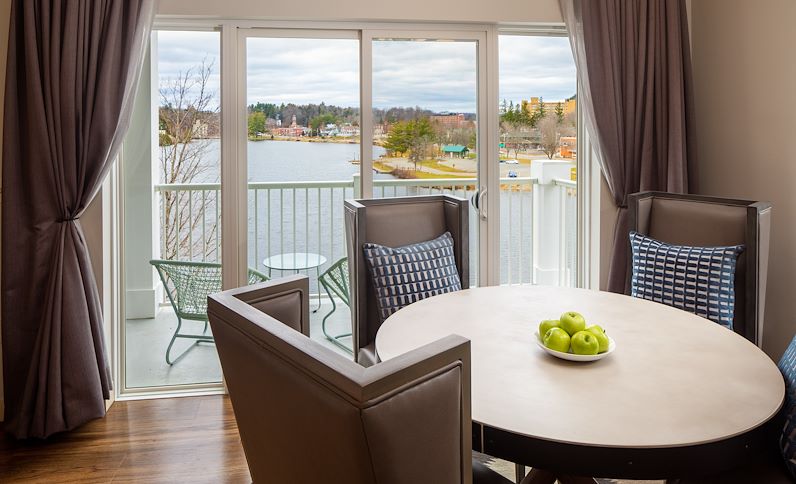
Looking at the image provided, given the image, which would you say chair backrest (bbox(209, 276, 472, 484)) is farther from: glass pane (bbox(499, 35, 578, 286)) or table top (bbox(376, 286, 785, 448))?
glass pane (bbox(499, 35, 578, 286))

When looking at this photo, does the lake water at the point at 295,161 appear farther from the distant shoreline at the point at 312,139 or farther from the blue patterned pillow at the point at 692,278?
the blue patterned pillow at the point at 692,278

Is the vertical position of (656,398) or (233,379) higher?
(233,379)

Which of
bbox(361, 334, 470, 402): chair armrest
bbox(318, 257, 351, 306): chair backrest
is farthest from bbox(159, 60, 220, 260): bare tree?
bbox(361, 334, 470, 402): chair armrest

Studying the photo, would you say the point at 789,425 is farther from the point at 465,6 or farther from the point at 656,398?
the point at 465,6

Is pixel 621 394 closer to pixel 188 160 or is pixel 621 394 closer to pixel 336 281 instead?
pixel 336 281

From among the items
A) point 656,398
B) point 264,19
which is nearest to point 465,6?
point 264,19

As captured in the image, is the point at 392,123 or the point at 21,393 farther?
the point at 392,123

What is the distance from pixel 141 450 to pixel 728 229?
2.70 metres

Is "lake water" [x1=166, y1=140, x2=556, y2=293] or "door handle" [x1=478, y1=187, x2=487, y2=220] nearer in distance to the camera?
"lake water" [x1=166, y1=140, x2=556, y2=293]

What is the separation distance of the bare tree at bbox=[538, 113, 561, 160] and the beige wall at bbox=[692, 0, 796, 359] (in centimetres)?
82

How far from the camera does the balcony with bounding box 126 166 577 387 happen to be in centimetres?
320

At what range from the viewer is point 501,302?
2146 mm

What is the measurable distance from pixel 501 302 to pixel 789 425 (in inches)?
37.6

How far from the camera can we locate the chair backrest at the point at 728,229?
2.29 metres
